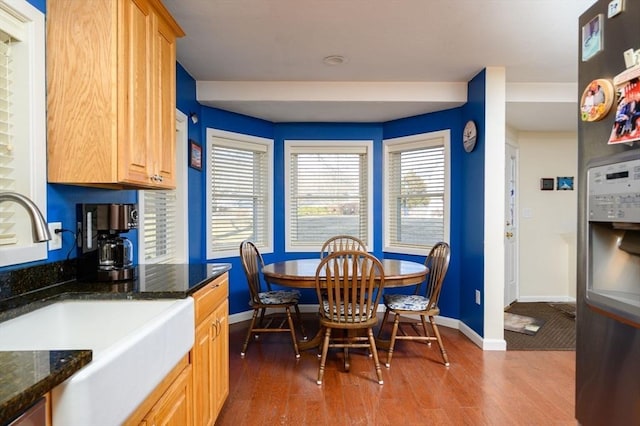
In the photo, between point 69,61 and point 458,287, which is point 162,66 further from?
point 458,287

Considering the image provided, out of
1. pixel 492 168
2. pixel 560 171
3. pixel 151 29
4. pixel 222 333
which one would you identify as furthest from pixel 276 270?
pixel 560 171

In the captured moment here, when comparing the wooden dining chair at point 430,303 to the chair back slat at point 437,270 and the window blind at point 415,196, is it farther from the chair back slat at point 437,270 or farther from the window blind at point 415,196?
the window blind at point 415,196

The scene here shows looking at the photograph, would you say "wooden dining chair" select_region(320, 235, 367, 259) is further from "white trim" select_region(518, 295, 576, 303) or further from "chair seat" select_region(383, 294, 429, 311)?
"white trim" select_region(518, 295, 576, 303)

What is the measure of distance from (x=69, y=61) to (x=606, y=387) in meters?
2.38

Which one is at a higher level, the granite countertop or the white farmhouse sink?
the granite countertop

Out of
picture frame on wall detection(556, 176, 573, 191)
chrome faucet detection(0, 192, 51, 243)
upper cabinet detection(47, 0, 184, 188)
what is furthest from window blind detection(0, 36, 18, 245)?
picture frame on wall detection(556, 176, 573, 191)

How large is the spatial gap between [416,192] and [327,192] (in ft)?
3.53

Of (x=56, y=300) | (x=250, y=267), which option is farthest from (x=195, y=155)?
(x=56, y=300)

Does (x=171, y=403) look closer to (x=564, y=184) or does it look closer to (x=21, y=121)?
(x=21, y=121)

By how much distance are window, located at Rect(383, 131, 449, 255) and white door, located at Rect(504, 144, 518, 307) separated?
1169mm

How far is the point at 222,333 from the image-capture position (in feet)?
6.61

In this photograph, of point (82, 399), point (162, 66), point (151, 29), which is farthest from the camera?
point (162, 66)

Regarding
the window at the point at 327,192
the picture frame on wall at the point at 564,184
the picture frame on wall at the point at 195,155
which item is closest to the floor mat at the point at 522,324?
the window at the point at 327,192

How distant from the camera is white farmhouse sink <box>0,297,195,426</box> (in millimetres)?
763
